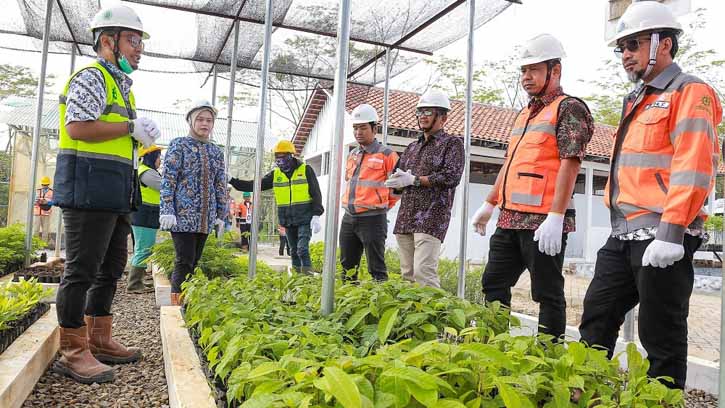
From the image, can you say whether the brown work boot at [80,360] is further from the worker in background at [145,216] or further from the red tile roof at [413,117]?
the red tile roof at [413,117]

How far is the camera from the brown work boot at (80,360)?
2.71 m

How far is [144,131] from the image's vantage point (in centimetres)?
280

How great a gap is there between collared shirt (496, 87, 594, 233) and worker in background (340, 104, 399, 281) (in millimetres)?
1706

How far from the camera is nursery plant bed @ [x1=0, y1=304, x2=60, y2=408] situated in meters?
2.21

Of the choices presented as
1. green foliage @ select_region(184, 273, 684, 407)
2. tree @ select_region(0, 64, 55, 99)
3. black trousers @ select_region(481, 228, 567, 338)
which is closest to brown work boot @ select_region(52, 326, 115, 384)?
green foliage @ select_region(184, 273, 684, 407)

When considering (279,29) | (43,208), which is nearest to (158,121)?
(43,208)

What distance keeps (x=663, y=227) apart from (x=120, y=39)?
274cm

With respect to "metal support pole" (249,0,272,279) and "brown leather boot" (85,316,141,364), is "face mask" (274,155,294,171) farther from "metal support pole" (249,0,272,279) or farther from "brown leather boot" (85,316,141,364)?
"brown leather boot" (85,316,141,364)

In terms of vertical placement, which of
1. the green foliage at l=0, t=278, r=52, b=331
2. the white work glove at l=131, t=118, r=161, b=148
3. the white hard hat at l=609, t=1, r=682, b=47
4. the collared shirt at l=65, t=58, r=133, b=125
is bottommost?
the green foliage at l=0, t=278, r=52, b=331

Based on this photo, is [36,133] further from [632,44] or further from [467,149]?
[632,44]

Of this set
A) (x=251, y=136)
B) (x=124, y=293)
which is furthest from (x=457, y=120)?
(x=124, y=293)

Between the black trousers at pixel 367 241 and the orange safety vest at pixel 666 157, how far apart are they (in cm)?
221

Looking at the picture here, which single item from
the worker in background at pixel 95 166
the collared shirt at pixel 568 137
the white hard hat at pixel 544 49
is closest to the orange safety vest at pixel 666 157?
the collared shirt at pixel 568 137

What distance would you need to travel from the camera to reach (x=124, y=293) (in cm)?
571
